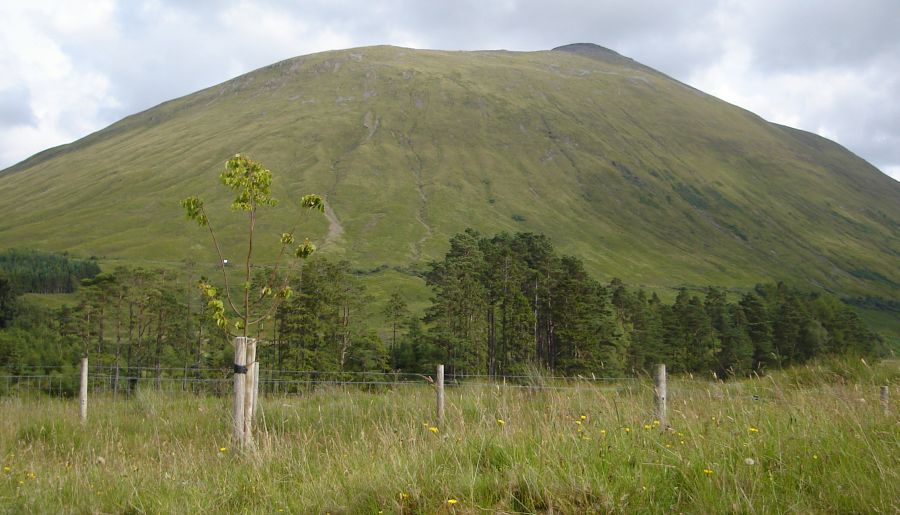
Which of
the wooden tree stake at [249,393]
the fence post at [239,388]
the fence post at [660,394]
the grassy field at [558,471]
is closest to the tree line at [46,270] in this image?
the wooden tree stake at [249,393]

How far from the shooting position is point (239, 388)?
779cm

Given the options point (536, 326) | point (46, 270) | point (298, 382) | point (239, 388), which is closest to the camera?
point (239, 388)

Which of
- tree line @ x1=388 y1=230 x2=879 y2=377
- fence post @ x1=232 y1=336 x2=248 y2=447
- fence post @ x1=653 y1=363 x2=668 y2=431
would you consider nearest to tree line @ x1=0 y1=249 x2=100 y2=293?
tree line @ x1=388 y1=230 x2=879 y2=377

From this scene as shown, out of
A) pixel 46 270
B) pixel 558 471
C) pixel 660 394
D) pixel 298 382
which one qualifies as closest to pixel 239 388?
pixel 558 471

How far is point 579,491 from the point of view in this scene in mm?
4520

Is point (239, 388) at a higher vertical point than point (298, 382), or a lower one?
higher

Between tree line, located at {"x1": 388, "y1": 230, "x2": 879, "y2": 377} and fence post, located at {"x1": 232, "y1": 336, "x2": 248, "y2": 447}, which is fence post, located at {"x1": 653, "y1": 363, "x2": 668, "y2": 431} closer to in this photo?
fence post, located at {"x1": 232, "y1": 336, "x2": 248, "y2": 447}

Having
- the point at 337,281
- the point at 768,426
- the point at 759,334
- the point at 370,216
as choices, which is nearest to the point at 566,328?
the point at 337,281

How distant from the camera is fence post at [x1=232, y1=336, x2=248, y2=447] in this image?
773 cm

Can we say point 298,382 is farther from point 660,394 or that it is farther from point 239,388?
point 660,394

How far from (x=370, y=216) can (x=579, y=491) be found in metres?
188

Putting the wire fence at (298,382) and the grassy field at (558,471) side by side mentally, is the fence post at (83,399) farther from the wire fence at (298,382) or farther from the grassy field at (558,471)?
the grassy field at (558,471)

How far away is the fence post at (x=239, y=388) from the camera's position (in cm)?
773

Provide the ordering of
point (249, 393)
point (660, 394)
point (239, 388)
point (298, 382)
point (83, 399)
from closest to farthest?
1. point (660, 394)
2. point (239, 388)
3. point (249, 393)
4. point (83, 399)
5. point (298, 382)
